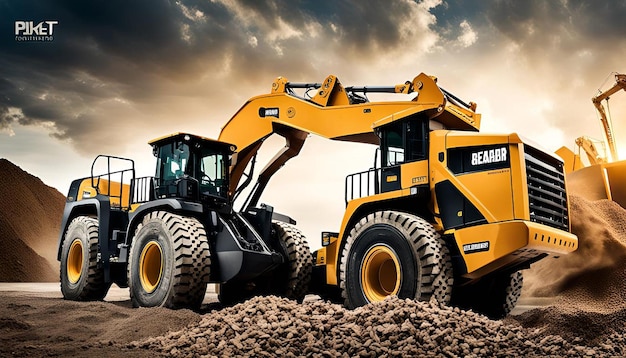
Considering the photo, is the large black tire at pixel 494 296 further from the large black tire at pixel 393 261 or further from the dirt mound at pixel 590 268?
the large black tire at pixel 393 261

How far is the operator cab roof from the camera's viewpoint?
1020 cm

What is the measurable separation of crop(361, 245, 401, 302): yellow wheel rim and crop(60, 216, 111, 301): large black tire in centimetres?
553

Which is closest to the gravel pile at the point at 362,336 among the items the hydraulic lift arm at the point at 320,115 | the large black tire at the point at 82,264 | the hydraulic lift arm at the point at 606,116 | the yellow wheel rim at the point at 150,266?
the yellow wheel rim at the point at 150,266

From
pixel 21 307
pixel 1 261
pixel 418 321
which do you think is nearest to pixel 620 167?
pixel 418 321

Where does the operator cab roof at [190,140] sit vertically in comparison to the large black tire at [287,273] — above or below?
above

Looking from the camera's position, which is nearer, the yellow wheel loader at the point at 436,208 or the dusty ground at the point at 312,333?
the dusty ground at the point at 312,333

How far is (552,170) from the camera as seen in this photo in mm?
8320

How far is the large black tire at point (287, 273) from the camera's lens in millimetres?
10062

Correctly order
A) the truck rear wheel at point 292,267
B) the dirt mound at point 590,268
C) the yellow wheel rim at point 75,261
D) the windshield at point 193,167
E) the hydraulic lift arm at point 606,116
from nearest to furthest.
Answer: the truck rear wheel at point 292,267 → the windshield at point 193,167 → the dirt mound at point 590,268 → the yellow wheel rim at point 75,261 → the hydraulic lift arm at point 606,116

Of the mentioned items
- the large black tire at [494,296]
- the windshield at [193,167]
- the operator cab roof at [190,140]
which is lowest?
the large black tire at [494,296]

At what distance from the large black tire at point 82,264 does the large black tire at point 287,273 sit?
2599 mm

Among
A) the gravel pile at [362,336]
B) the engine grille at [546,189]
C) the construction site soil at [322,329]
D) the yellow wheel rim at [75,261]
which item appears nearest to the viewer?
the gravel pile at [362,336]

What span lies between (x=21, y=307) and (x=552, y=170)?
832 cm

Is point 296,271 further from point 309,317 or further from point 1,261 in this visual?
point 1,261
